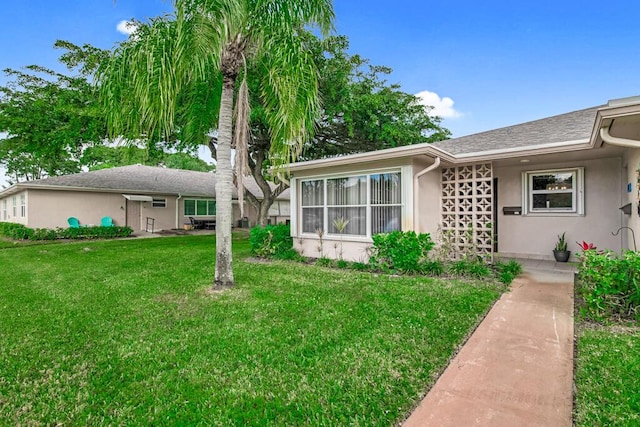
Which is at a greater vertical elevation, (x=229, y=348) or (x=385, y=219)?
(x=385, y=219)

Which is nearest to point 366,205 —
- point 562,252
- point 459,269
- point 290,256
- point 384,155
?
point 384,155

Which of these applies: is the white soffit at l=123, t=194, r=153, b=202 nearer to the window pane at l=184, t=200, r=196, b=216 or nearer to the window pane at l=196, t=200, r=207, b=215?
the window pane at l=184, t=200, r=196, b=216

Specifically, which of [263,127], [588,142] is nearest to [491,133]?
[588,142]

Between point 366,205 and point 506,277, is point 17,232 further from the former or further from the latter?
point 506,277

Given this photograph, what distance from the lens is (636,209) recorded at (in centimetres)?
513

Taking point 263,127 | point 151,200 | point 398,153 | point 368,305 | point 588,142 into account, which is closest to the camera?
point 368,305

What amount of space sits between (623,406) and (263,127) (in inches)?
536

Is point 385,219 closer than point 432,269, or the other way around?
point 432,269

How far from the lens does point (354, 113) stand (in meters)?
13.0

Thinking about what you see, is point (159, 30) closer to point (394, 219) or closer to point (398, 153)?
point (398, 153)

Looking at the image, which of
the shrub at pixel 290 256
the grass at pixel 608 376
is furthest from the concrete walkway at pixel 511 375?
the shrub at pixel 290 256

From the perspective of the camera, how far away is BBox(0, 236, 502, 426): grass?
→ 246 cm

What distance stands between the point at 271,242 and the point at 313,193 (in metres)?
2.02

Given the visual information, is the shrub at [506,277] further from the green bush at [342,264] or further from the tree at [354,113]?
the tree at [354,113]
